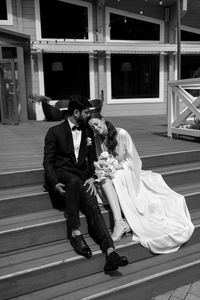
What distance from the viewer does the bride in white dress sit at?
2963mm

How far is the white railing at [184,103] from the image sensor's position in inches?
205

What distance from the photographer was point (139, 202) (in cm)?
320

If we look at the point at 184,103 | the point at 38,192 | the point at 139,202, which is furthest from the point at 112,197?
the point at 184,103

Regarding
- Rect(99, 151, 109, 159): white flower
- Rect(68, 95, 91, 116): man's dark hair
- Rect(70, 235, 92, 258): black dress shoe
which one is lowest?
Rect(70, 235, 92, 258): black dress shoe

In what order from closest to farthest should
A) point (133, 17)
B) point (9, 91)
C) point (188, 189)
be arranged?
point (188, 189) → point (9, 91) → point (133, 17)

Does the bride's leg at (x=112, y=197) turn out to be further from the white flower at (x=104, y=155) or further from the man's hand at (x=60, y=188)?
the man's hand at (x=60, y=188)

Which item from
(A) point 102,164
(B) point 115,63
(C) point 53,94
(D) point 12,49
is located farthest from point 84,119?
(B) point 115,63

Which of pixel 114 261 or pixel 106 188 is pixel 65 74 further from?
pixel 114 261

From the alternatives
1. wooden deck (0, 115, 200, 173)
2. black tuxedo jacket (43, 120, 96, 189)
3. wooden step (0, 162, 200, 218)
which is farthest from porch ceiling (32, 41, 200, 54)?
black tuxedo jacket (43, 120, 96, 189)

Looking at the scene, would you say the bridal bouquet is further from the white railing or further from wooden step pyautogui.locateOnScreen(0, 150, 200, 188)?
the white railing

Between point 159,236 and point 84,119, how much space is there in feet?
4.29

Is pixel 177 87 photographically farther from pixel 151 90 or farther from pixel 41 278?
pixel 151 90

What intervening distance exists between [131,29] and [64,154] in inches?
370

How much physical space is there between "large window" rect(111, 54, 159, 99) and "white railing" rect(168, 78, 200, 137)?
5.77 meters
